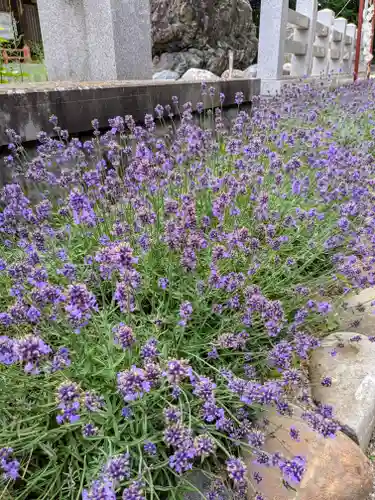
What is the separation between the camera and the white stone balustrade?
24.8 feet

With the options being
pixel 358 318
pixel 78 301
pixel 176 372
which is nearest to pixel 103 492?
pixel 176 372

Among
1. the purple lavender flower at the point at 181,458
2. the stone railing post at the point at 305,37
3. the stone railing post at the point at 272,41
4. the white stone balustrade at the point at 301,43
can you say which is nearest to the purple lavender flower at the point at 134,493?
the purple lavender flower at the point at 181,458

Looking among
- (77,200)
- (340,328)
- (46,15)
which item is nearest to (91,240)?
(77,200)

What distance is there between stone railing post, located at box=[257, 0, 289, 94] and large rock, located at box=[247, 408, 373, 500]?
6870mm

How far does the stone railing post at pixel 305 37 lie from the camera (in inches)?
374

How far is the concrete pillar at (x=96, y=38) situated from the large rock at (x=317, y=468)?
4267 mm

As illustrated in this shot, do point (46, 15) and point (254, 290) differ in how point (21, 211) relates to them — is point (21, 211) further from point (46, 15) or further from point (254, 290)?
point (46, 15)

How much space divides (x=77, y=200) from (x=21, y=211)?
24.2 inches

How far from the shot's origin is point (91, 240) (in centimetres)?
249

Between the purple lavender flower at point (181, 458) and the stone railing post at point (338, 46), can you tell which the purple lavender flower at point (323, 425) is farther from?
the stone railing post at point (338, 46)

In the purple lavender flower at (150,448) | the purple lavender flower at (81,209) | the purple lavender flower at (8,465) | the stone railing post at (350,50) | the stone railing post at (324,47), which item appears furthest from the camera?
the stone railing post at (350,50)

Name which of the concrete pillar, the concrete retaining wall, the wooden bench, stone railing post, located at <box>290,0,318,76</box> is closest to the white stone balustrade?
stone railing post, located at <box>290,0,318,76</box>

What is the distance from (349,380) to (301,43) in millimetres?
9272

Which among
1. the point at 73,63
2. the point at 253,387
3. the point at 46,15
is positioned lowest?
the point at 253,387
